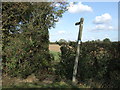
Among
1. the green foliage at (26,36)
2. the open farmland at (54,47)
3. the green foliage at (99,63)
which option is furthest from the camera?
the open farmland at (54,47)

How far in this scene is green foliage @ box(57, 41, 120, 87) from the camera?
570 cm

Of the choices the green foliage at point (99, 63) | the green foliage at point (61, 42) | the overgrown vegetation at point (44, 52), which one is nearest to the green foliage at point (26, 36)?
the overgrown vegetation at point (44, 52)

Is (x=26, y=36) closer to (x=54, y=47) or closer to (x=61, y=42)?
(x=54, y=47)

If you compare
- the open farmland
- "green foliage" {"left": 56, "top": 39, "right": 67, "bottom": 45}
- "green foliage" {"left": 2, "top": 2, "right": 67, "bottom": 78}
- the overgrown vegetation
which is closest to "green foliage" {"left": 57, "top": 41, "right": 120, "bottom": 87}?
the overgrown vegetation

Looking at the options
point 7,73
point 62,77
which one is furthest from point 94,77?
point 7,73

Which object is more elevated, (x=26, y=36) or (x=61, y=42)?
(x=26, y=36)

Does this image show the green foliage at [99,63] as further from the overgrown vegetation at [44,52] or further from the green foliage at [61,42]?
the green foliage at [61,42]

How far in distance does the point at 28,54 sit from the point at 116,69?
159 inches

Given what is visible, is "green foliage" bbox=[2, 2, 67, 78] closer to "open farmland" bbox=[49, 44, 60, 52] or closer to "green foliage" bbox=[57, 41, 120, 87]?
"open farmland" bbox=[49, 44, 60, 52]

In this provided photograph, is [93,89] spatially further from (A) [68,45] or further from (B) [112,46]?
(A) [68,45]

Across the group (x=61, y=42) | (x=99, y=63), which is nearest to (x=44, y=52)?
(x=61, y=42)

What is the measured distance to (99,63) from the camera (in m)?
5.83

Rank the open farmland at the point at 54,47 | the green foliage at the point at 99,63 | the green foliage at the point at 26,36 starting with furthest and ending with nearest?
the open farmland at the point at 54,47 < the green foliage at the point at 26,36 < the green foliage at the point at 99,63

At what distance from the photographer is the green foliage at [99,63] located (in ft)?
18.7
